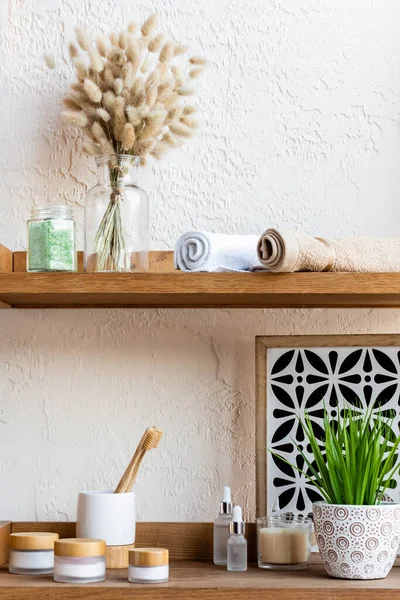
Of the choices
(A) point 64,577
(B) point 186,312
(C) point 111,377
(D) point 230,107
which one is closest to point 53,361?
(C) point 111,377

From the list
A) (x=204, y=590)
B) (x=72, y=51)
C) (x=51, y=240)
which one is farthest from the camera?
(x=72, y=51)

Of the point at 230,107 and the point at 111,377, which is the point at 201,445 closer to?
the point at 111,377

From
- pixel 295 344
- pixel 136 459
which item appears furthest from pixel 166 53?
pixel 136 459

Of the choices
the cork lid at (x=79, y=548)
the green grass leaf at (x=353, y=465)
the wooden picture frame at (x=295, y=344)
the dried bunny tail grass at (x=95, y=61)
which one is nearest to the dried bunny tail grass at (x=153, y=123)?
the dried bunny tail grass at (x=95, y=61)

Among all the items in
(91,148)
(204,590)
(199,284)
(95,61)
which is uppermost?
(95,61)

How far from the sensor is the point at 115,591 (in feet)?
3.41

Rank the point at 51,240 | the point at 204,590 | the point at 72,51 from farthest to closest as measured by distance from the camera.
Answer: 1. the point at 72,51
2. the point at 51,240
3. the point at 204,590

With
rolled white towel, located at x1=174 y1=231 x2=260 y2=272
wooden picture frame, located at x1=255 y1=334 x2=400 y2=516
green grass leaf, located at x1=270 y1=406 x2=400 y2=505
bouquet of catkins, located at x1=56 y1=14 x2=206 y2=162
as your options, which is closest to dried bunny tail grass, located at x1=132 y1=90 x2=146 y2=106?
bouquet of catkins, located at x1=56 y1=14 x2=206 y2=162

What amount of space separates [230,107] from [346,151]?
0.67ft

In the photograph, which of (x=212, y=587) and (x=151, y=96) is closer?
(x=212, y=587)

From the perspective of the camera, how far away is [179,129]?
1269mm

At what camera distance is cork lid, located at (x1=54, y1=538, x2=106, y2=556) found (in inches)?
42.3

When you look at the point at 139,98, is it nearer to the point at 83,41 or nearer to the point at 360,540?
the point at 83,41

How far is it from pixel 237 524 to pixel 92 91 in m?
0.65
